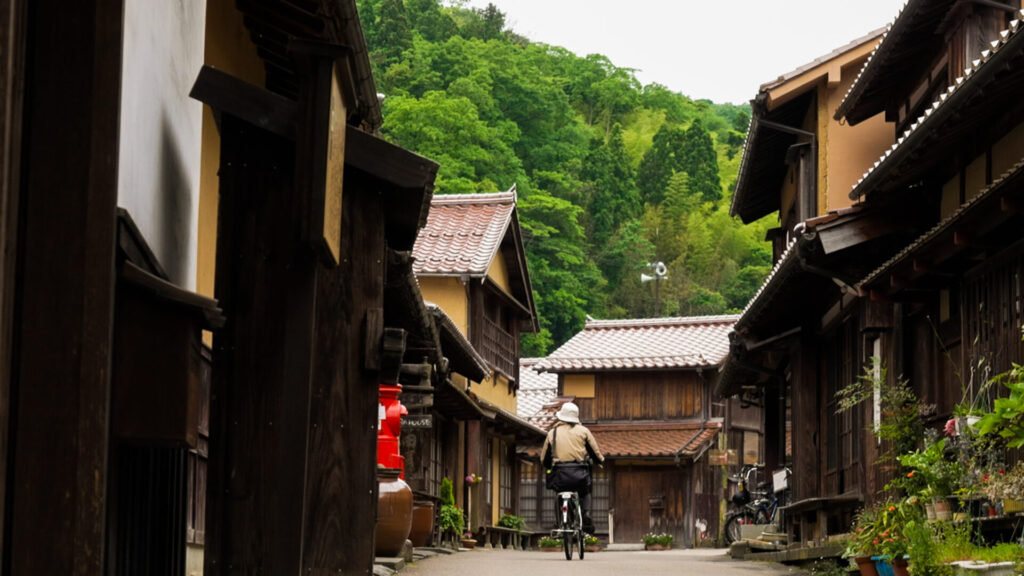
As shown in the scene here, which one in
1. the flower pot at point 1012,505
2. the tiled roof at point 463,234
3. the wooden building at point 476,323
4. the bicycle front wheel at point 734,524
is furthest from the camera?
the tiled roof at point 463,234

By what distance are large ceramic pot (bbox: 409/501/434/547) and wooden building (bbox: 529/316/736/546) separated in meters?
20.4

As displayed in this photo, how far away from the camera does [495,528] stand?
3212 centimetres

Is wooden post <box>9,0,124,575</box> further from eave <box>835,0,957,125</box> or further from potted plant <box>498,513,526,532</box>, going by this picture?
potted plant <box>498,513,526,532</box>

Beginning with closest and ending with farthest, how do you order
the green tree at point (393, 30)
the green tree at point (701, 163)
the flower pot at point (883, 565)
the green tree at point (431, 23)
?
the flower pot at point (883, 565) → the green tree at point (393, 30) → the green tree at point (431, 23) → the green tree at point (701, 163)

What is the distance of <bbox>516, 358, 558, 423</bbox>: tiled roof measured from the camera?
45.4 m

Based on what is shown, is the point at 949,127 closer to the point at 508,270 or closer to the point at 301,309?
the point at 301,309

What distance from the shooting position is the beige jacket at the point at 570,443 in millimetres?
17625

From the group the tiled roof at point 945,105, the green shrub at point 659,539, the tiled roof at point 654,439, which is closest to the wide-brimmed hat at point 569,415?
the tiled roof at point 945,105

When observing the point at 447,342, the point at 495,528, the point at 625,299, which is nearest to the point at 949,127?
the point at 447,342

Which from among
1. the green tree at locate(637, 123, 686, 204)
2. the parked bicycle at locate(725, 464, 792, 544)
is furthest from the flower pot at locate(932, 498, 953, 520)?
the green tree at locate(637, 123, 686, 204)

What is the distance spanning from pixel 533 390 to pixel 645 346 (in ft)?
19.6

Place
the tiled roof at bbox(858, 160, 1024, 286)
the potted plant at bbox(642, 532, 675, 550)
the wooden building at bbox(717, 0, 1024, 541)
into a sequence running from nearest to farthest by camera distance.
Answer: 1. the tiled roof at bbox(858, 160, 1024, 286)
2. the wooden building at bbox(717, 0, 1024, 541)
3. the potted plant at bbox(642, 532, 675, 550)

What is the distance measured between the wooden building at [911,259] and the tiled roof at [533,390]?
24629 millimetres

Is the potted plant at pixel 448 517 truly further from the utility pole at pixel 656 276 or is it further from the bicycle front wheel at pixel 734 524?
the utility pole at pixel 656 276
